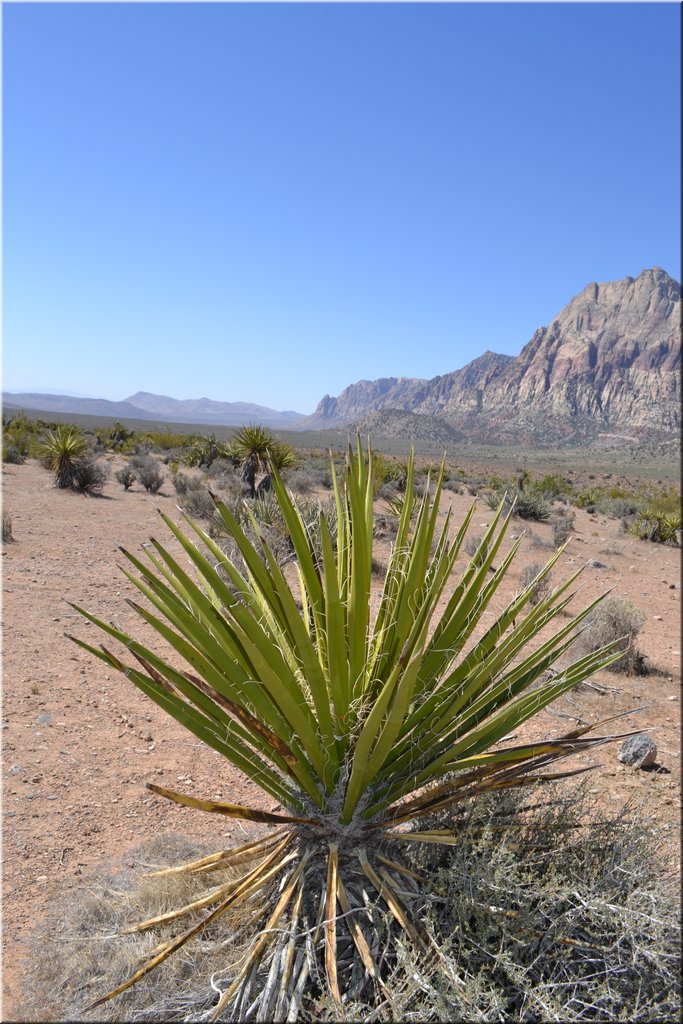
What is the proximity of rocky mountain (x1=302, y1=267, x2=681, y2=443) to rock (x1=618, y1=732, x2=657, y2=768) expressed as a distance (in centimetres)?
6955

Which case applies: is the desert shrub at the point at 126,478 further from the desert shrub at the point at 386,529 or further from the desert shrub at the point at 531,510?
the desert shrub at the point at 531,510

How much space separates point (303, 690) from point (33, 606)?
18.3ft

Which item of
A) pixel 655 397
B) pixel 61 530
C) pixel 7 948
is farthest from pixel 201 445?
pixel 655 397

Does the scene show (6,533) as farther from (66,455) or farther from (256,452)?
(256,452)

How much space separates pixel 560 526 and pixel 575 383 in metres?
123

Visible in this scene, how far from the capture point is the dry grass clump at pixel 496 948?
1.83 m

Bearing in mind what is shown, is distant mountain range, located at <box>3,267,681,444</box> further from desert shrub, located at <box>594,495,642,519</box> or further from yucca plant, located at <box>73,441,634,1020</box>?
yucca plant, located at <box>73,441,634,1020</box>

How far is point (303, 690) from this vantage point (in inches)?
91.8

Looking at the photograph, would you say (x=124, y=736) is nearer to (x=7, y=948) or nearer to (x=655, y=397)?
(x=7, y=948)

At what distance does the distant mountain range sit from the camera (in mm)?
88069

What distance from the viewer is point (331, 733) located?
2102 mm

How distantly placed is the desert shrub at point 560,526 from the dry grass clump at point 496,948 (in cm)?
1217

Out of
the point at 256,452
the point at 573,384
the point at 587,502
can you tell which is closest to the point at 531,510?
the point at 587,502

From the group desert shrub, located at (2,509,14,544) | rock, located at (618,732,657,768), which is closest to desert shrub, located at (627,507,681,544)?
rock, located at (618,732,657,768)
